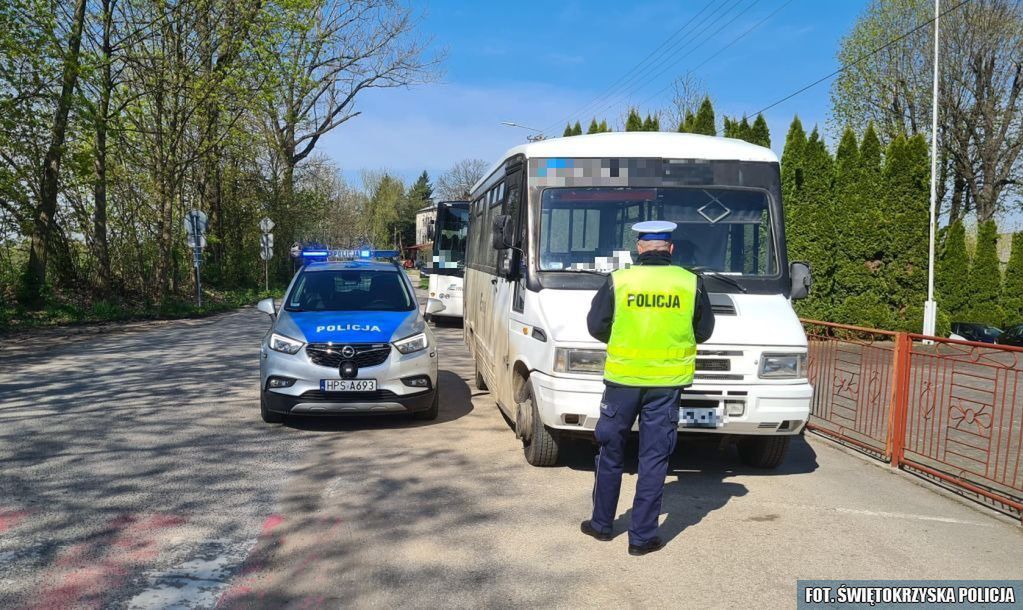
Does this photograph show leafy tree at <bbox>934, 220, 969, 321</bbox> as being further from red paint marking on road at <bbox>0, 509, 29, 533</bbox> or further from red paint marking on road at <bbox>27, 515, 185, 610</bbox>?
red paint marking on road at <bbox>0, 509, 29, 533</bbox>

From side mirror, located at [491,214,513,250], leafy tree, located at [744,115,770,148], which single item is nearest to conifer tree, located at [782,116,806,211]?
leafy tree, located at [744,115,770,148]

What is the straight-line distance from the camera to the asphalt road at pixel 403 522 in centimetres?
422

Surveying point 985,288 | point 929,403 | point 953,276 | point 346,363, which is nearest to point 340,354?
point 346,363

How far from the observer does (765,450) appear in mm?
6770

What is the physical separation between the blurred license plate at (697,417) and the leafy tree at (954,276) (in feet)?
70.7

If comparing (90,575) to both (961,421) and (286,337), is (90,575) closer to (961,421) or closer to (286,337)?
(286,337)

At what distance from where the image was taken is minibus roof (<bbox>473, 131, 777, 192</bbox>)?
22.7 feet

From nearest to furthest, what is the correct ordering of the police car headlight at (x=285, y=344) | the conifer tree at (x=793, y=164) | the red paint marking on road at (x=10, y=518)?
1. the red paint marking on road at (x=10, y=518)
2. the police car headlight at (x=285, y=344)
3. the conifer tree at (x=793, y=164)

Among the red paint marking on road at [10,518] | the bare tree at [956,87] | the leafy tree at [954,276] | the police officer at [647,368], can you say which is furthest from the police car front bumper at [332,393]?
the bare tree at [956,87]

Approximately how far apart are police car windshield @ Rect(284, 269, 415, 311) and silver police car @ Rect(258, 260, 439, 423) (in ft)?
0.26

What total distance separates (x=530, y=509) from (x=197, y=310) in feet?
66.3

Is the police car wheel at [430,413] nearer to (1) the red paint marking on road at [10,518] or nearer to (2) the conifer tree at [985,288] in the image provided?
(1) the red paint marking on road at [10,518]

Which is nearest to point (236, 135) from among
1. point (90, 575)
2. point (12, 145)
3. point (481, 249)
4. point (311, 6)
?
point (311, 6)

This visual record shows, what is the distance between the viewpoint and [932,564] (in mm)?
4695
